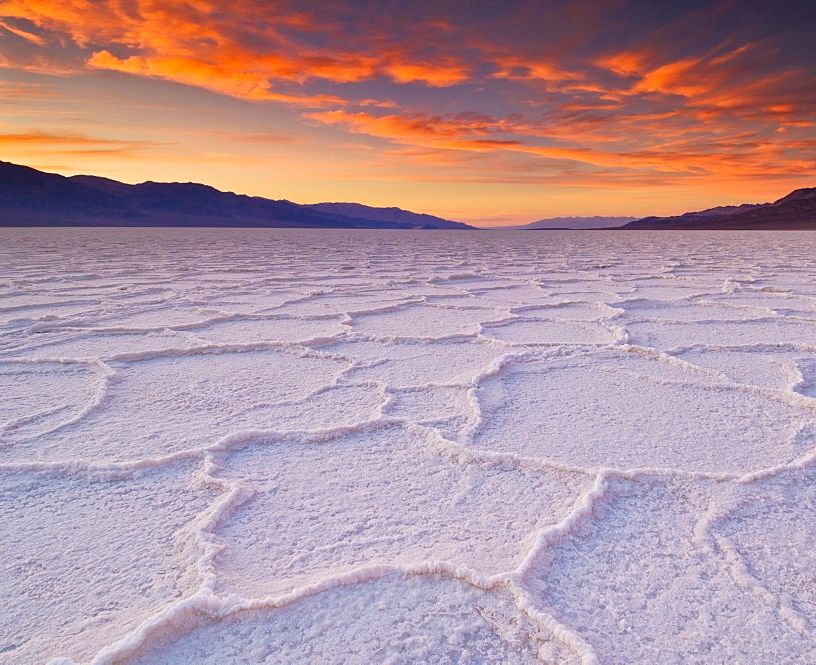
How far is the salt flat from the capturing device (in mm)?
900

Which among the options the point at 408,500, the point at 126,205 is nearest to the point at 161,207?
the point at 126,205

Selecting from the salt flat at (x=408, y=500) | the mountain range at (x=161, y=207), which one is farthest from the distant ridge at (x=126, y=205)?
the salt flat at (x=408, y=500)

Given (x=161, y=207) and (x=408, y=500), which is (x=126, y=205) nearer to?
(x=161, y=207)

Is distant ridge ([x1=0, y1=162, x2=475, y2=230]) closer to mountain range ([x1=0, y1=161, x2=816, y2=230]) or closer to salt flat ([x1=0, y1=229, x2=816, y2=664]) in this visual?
mountain range ([x1=0, y1=161, x2=816, y2=230])

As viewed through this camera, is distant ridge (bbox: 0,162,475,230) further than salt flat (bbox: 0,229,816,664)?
Yes

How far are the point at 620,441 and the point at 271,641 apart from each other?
115cm

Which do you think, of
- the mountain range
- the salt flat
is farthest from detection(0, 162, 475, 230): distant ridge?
the salt flat

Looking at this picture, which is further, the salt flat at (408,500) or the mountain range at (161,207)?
the mountain range at (161,207)

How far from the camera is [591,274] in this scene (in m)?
6.84

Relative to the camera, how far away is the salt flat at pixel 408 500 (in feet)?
2.95

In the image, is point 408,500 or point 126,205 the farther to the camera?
point 126,205

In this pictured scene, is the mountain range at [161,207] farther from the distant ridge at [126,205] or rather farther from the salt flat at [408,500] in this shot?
the salt flat at [408,500]

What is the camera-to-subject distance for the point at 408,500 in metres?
1.31

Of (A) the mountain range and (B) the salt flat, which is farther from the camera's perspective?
(A) the mountain range
